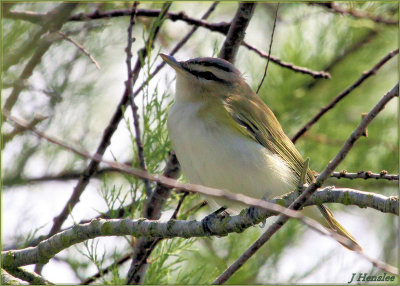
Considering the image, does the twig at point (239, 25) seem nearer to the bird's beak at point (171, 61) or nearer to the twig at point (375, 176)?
the bird's beak at point (171, 61)

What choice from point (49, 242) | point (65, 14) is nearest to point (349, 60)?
point (65, 14)

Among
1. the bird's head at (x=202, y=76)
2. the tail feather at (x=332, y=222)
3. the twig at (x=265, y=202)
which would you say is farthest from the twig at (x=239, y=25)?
the twig at (x=265, y=202)

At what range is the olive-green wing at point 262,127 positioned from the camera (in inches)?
129

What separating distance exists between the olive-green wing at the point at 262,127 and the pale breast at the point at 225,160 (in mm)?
107

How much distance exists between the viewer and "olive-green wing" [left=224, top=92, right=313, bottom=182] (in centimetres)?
327

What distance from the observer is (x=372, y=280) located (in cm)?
253

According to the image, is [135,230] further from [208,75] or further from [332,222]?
[208,75]

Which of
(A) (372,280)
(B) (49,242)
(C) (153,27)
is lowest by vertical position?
(A) (372,280)

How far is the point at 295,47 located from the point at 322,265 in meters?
1.75

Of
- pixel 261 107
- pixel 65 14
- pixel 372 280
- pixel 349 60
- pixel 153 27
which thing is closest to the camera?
pixel 372 280

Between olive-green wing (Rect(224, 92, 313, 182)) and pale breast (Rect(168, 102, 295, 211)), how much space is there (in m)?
0.11

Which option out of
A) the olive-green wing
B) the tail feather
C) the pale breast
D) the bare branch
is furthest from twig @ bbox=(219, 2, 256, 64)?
the tail feather

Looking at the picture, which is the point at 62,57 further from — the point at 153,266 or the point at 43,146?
the point at 153,266

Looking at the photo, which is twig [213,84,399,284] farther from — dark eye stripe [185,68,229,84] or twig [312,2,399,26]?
twig [312,2,399,26]
